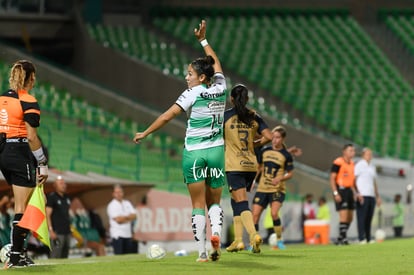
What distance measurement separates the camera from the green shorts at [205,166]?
13914 mm

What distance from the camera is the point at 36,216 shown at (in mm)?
13773

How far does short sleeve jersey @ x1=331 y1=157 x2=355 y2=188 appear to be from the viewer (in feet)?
80.1

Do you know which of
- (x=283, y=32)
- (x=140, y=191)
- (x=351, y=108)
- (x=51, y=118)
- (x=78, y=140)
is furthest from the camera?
(x=283, y=32)

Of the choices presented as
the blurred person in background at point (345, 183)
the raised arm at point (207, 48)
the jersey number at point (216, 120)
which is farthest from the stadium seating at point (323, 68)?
the jersey number at point (216, 120)

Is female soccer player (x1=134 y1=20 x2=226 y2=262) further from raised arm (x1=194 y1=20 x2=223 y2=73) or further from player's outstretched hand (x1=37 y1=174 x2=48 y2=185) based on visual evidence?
player's outstretched hand (x1=37 y1=174 x2=48 y2=185)

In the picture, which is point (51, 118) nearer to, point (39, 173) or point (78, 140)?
point (78, 140)

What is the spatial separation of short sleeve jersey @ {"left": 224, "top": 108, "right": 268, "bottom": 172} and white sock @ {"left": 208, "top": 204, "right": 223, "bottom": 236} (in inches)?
64.8

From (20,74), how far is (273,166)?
8601 millimetres

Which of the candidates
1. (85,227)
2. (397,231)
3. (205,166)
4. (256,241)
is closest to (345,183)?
(85,227)

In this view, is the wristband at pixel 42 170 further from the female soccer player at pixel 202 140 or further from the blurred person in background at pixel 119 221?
the blurred person in background at pixel 119 221

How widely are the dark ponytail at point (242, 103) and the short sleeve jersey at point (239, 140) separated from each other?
6 cm

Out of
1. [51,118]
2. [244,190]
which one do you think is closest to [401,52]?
[51,118]

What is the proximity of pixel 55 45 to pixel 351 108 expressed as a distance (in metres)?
10.3

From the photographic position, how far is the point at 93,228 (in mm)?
26328
